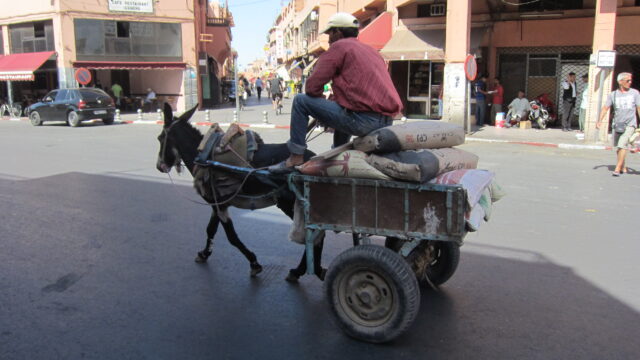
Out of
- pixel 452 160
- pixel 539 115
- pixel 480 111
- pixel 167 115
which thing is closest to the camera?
pixel 452 160

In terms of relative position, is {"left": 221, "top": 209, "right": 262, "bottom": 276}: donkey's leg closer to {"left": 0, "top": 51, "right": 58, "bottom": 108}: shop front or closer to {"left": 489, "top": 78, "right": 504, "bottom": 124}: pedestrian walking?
{"left": 489, "top": 78, "right": 504, "bottom": 124}: pedestrian walking

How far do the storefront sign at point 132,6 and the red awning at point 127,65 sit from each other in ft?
9.50

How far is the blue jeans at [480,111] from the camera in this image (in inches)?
791

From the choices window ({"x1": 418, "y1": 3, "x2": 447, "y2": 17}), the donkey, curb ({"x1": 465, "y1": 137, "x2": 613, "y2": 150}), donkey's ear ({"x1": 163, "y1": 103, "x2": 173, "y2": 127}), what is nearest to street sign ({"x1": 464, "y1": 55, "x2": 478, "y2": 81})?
curb ({"x1": 465, "y1": 137, "x2": 613, "y2": 150})

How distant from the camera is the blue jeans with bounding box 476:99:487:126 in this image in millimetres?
20089

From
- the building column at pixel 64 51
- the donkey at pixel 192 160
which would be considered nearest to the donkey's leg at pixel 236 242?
the donkey at pixel 192 160

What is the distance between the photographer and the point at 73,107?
21.2 metres

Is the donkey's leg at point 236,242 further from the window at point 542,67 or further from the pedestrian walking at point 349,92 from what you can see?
the window at point 542,67

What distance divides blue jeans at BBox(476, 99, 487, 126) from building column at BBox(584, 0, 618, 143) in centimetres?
529

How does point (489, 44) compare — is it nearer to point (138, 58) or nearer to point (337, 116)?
point (337, 116)

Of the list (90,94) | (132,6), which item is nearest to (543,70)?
(90,94)

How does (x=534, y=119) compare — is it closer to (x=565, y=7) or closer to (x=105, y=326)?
(x=565, y=7)

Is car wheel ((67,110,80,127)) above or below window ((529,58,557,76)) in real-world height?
below

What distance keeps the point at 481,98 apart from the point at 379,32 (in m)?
5.41
